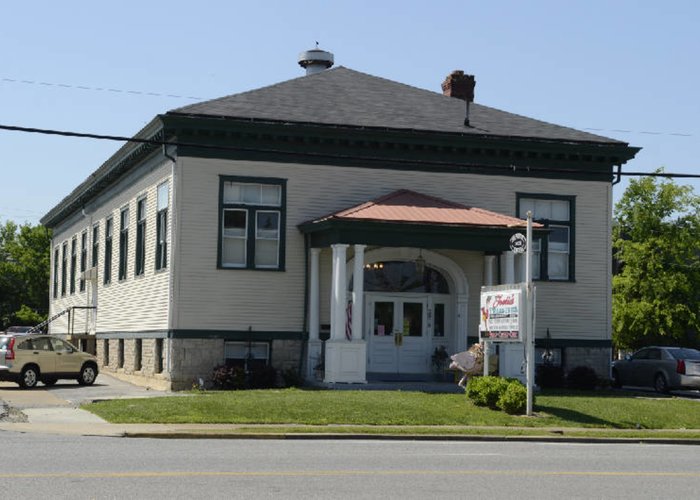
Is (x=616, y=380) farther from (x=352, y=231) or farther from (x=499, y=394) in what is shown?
(x=499, y=394)

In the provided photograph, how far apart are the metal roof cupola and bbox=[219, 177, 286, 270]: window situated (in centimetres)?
1030

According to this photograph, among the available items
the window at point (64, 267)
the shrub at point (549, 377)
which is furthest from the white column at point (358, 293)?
the window at point (64, 267)

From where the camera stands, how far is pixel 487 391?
2511cm

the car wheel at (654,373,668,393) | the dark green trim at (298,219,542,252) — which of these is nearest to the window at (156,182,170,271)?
the dark green trim at (298,219,542,252)

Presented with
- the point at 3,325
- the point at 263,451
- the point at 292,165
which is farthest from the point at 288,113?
the point at 3,325

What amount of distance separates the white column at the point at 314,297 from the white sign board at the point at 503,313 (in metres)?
6.59

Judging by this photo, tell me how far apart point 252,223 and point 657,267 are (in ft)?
101

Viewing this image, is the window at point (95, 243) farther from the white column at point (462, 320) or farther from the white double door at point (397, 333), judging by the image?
the white column at point (462, 320)

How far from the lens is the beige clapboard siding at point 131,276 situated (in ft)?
110

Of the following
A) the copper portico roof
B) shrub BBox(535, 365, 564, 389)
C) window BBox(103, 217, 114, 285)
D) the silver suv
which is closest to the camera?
the copper portico roof

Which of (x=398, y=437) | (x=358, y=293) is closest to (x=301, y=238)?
(x=358, y=293)

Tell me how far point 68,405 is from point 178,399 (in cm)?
290

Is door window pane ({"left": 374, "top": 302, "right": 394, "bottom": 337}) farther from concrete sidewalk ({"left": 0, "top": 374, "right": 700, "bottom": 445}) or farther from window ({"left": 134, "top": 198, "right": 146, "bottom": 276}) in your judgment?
concrete sidewalk ({"left": 0, "top": 374, "right": 700, "bottom": 445})

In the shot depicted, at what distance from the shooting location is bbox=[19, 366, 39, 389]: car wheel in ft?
107
